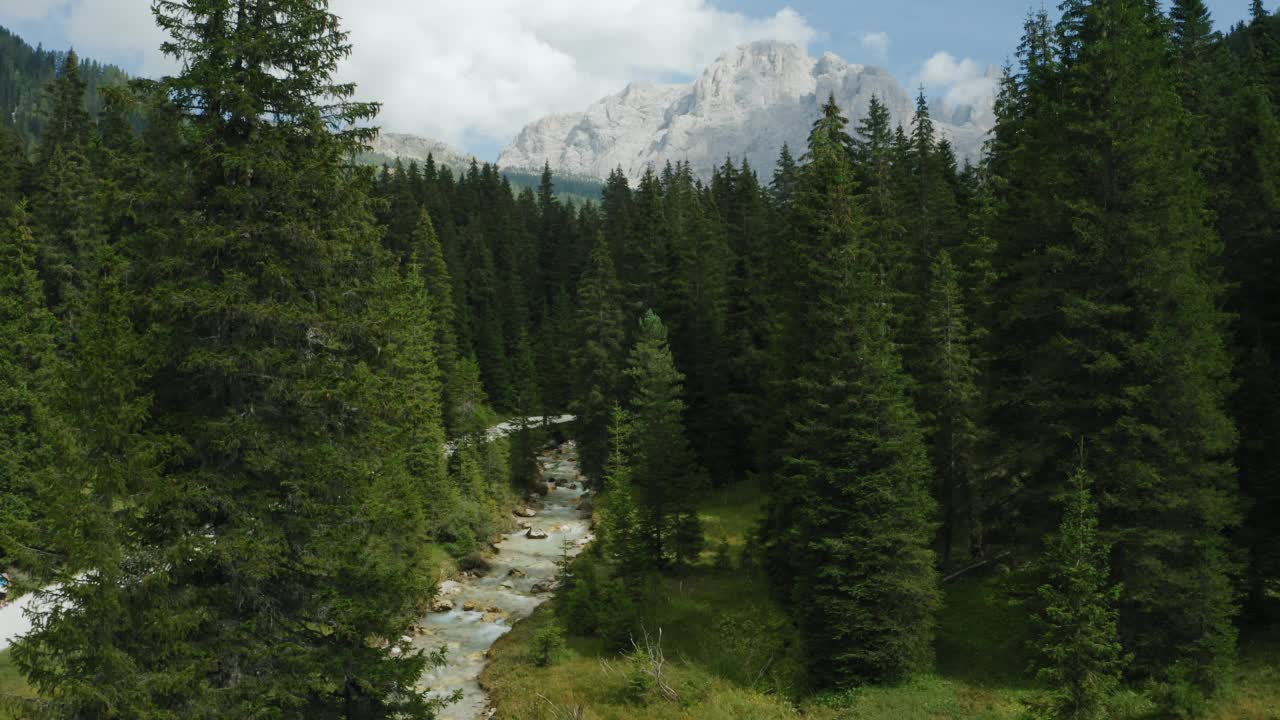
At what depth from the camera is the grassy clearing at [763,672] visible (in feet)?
66.1

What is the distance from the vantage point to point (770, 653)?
25.9 m

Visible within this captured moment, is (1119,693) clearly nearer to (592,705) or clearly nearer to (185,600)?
(592,705)

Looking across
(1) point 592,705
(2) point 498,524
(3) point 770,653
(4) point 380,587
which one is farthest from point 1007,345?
(2) point 498,524

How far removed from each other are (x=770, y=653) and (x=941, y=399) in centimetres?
1232

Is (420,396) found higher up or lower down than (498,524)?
higher up

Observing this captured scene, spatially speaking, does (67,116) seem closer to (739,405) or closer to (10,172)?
(10,172)

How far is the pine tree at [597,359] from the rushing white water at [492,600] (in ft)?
16.6

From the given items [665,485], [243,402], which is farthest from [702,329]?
[243,402]

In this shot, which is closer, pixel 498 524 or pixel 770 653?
pixel 770 653

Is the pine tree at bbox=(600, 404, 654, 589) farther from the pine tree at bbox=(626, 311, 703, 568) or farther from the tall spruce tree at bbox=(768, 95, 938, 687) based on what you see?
the tall spruce tree at bbox=(768, 95, 938, 687)

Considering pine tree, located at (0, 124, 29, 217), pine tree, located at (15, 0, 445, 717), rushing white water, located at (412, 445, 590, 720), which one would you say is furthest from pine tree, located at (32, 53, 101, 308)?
pine tree, located at (15, 0, 445, 717)

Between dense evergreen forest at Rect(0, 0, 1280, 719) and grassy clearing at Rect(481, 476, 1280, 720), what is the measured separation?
2.87 feet

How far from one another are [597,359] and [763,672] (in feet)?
99.7

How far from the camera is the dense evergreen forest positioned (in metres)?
10.4
